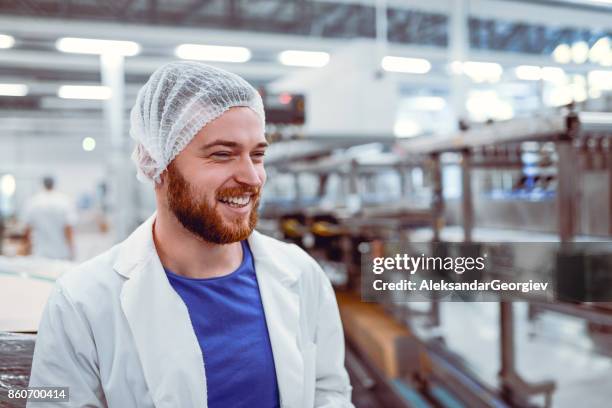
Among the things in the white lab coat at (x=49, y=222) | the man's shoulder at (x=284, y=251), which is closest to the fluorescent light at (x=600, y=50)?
the man's shoulder at (x=284, y=251)

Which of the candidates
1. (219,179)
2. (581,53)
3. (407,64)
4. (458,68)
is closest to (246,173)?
(219,179)

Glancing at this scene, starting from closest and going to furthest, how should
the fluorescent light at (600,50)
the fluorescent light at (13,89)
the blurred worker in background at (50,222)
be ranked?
the fluorescent light at (600,50)
the blurred worker in background at (50,222)
the fluorescent light at (13,89)

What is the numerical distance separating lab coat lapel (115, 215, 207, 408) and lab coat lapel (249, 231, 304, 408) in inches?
6.5

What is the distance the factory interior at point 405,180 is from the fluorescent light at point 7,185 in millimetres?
5450

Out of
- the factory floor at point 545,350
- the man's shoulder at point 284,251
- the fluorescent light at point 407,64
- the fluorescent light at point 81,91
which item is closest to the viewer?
the man's shoulder at point 284,251

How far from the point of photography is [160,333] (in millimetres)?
946

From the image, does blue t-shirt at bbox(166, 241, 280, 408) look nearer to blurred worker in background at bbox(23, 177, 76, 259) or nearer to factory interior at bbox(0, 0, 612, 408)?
factory interior at bbox(0, 0, 612, 408)

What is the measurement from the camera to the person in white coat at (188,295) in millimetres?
914

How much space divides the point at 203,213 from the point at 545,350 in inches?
134

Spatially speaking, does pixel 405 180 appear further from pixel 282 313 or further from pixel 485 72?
pixel 485 72

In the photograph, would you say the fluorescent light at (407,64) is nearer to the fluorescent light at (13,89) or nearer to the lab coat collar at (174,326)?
the lab coat collar at (174,326)

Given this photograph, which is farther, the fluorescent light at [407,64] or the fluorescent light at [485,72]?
the fluorescent light at [485,72]

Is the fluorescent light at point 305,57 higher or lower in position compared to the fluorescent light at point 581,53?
higher

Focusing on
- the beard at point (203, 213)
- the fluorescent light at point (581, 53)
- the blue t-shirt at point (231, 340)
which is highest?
the fluorescent light at point (581, 53)
